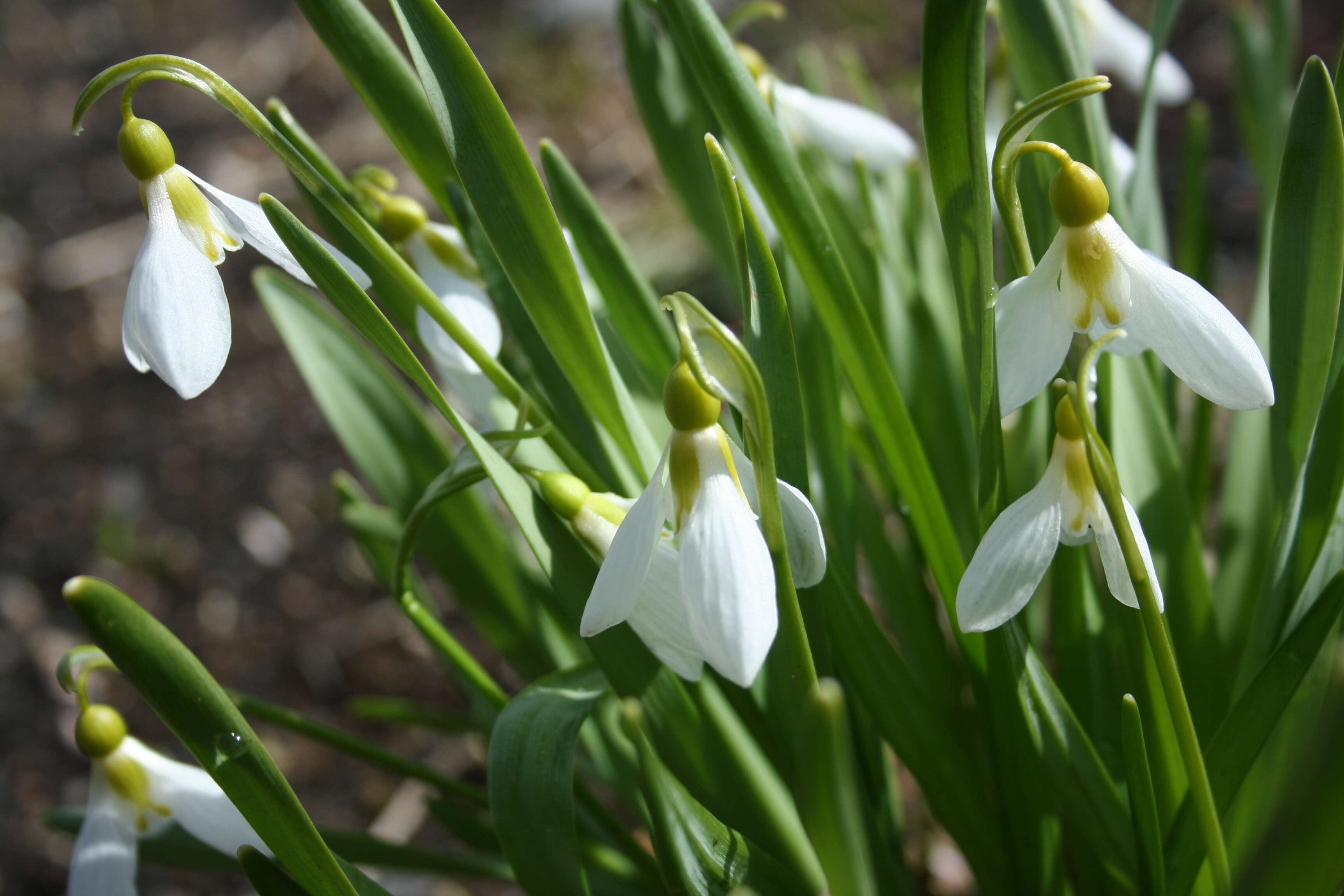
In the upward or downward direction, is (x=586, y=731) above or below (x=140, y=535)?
below

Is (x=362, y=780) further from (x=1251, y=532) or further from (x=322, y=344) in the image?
(x=1251, y=532)

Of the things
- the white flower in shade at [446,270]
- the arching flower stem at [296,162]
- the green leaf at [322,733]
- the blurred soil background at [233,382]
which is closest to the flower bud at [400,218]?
the white flower in shade at [446,270]

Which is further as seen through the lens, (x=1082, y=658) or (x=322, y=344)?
(x=322, y=344)

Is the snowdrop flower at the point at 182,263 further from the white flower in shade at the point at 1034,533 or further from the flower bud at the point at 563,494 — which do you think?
the white flower in shade at the point at 1034,533

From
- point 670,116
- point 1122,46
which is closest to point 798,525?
point 670,116

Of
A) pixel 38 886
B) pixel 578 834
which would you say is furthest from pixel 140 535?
pixel 578 834

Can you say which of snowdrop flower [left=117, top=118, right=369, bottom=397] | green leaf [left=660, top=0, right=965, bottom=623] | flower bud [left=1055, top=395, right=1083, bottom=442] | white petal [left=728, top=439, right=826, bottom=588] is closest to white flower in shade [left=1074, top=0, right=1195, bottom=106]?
green leaf [left=660, top=0, right=965, bottom=623]
